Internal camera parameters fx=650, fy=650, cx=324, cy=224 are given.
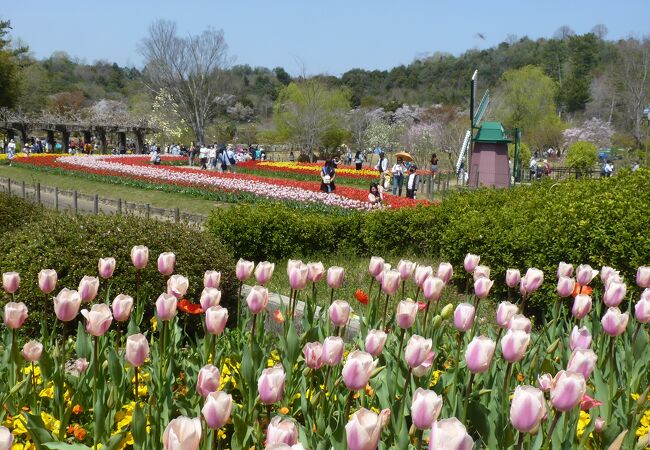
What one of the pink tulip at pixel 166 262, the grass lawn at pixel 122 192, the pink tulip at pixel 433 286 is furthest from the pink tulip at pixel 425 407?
the grass lawn at pixel 122 192

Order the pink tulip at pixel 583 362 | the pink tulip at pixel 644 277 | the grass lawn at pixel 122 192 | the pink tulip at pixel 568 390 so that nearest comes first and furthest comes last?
the pink tulip at pixel 568 390 < the pink tulip at pixel 583 362 < the pink tulip at pixel 644 277 < the grass lawn at pixel 122 192

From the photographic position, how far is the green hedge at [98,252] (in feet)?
18.6

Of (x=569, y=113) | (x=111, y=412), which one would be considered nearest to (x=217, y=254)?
(x=111, y=412)

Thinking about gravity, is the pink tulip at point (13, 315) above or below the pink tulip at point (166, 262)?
below

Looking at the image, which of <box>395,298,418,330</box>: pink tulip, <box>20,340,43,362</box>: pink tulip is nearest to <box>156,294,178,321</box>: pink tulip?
<box>20,340,43,362</box>: pink tulip

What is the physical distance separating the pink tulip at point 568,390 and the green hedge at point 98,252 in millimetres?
4002

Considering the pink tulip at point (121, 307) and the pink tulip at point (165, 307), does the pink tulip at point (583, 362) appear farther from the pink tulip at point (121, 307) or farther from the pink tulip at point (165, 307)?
the pink tulip at point (121, 307)

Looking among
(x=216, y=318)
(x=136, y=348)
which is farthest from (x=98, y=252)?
(x=136, y=348)

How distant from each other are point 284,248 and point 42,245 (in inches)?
191

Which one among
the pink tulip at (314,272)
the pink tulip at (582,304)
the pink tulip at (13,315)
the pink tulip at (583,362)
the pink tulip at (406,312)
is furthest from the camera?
the pink tulip at (314,272)

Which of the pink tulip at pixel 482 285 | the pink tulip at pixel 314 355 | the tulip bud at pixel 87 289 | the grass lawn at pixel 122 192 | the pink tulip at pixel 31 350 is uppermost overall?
the tulip bud at pixel 87 289

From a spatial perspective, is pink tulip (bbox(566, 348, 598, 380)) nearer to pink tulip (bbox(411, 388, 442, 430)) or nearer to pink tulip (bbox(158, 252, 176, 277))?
pink tulip (bbox(411, 388, 442, 430))

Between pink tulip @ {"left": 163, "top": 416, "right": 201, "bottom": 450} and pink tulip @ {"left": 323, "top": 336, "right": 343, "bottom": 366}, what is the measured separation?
3.05 feet

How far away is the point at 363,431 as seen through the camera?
5.48 feet
